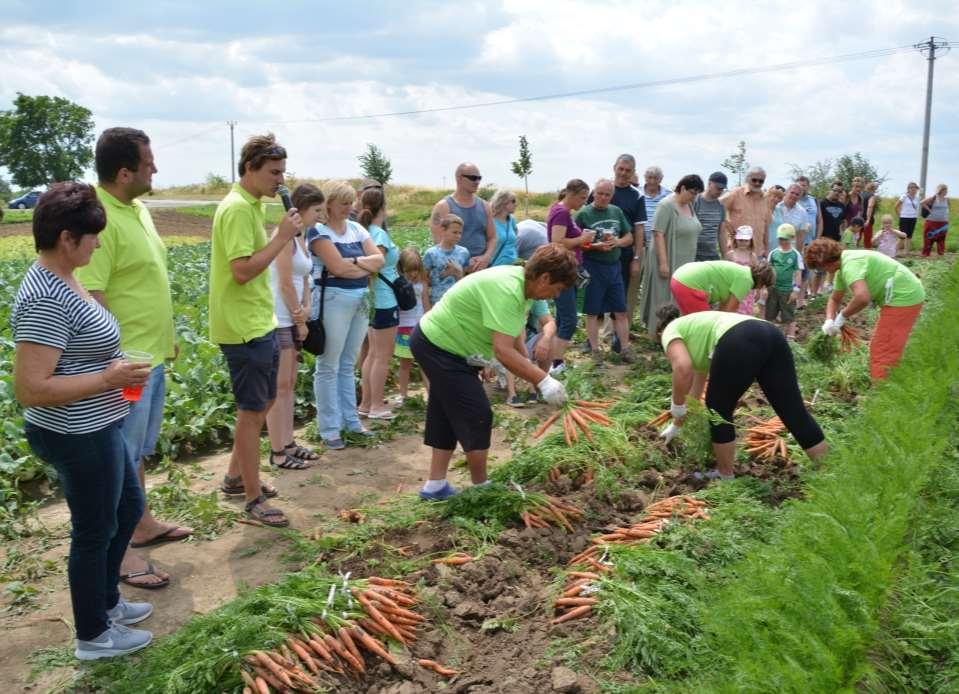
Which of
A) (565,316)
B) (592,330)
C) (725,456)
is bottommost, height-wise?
(725,456)

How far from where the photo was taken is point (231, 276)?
473 centimetres

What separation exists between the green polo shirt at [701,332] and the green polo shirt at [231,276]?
8.09 ft

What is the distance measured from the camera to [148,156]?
4.15 metres

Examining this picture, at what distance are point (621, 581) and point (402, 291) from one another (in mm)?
3434

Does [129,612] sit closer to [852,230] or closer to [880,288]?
[880,288]

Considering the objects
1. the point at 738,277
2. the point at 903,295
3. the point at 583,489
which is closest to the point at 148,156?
the point at 583,489

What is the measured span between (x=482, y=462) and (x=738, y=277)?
267 centimetres

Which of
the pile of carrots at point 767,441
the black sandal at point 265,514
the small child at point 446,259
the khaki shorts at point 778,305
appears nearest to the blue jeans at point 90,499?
the black sandal at point 265,514

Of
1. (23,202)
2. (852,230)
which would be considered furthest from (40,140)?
(852,230)

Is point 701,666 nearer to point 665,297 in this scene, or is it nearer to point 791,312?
point 665,297

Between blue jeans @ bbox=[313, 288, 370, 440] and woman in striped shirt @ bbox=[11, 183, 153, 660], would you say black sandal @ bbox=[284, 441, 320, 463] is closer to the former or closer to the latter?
blue jeans @ bbox=[313, 288, 370, 440]

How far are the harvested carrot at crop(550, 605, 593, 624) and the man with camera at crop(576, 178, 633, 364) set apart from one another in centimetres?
543

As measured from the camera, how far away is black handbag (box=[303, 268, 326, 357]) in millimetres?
5984

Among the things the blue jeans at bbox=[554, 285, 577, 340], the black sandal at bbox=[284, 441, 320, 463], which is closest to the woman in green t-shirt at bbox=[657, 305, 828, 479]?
the black sandal at bbox=[284, 441, 320, 463]
